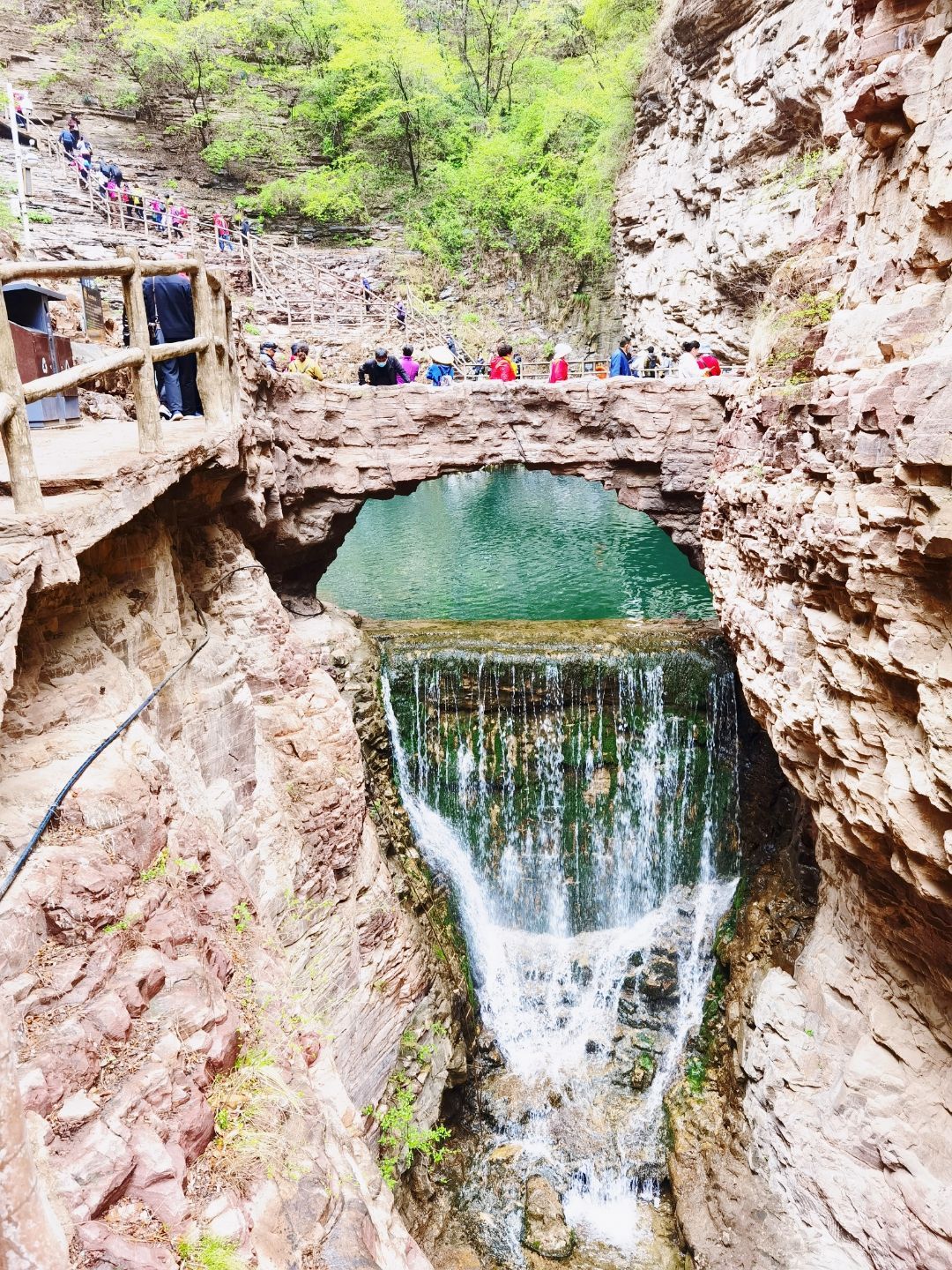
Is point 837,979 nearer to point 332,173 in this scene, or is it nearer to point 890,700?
point 890,700

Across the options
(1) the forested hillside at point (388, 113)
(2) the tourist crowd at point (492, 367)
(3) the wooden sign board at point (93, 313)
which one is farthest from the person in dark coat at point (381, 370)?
(1) the forested hillside at point (388, 113)

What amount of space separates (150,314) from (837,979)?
840 centimetres

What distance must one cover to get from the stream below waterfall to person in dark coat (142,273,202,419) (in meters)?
5.06

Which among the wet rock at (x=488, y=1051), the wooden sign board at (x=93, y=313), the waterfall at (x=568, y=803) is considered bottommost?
the wet rock at (x=488, y=1051)

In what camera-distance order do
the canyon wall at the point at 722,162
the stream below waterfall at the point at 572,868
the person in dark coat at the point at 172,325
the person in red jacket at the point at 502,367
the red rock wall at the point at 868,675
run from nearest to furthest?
the red rock wall at the point at 868,675
the person in dark coat at the point at 172,325
the stream below waterfall at the point at 572,868
the person in red jacket at the point at 502,367
the canyon wall at the point at 722,162

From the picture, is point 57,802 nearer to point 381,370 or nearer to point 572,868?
point 572,868

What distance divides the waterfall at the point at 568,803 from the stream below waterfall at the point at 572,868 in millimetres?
24

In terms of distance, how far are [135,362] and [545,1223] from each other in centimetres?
838

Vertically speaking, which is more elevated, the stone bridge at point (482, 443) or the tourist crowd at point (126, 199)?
the tourist crowd at point (126, 199)

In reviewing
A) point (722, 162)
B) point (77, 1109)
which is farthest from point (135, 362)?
point (722, 162)

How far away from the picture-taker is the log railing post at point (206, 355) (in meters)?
5.34

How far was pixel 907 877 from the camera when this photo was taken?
4945 mm

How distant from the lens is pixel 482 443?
11.3 meters

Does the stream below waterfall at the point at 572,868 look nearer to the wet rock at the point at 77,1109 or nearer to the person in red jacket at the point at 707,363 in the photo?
the person in red jacket at the point at 707,363
